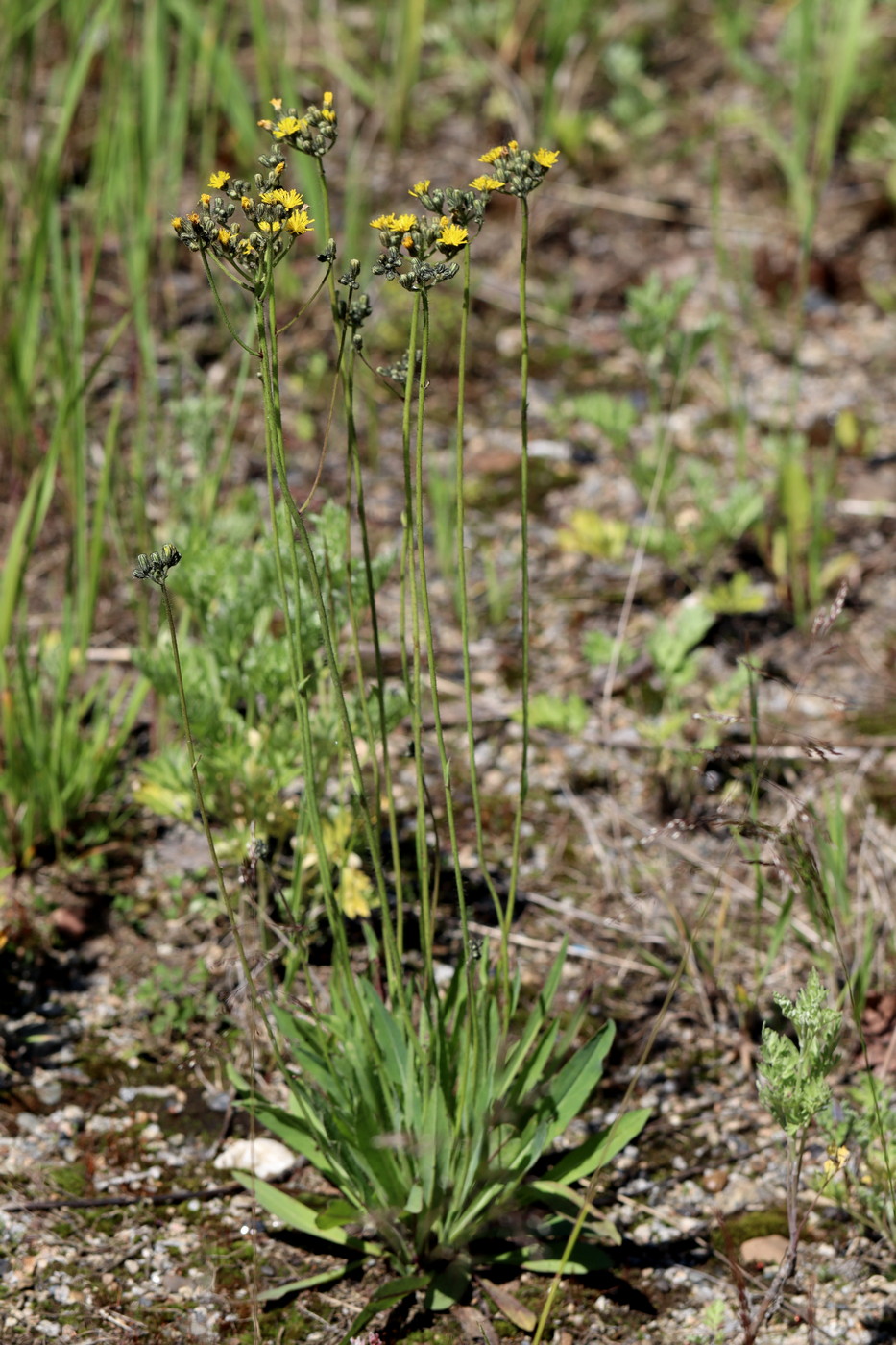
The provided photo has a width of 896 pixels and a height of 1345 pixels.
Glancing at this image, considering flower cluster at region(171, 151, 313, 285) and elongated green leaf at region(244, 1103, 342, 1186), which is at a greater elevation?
flower cluster at region(171, 151, 313, 285)

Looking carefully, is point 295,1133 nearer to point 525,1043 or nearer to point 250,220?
point 525,1043

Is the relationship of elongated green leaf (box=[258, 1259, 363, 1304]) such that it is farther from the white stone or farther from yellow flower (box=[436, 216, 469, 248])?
yellow flower (box=[436, 216, 469, 248])

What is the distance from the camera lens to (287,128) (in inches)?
59.0

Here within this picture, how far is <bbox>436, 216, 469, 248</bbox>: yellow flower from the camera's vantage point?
1415 mm

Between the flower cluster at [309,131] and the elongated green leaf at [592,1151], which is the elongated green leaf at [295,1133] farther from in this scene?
the flower cluster at [309,131]

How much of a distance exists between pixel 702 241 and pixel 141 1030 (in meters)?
3.50

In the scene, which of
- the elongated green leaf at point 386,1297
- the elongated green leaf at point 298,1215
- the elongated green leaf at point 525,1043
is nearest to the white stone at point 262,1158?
the elongated green leaf at point 298,1215

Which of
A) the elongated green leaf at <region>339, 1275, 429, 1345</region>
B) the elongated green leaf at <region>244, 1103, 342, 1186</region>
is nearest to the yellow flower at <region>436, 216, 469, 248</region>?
the elongated green leaf at <region>244, 1103, 342, 1186</region>

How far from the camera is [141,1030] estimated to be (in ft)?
8.04

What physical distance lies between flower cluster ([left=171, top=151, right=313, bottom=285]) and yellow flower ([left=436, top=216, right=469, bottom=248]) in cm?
15

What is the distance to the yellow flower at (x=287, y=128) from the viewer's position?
1501mm

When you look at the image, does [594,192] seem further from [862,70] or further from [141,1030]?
[141,1030]

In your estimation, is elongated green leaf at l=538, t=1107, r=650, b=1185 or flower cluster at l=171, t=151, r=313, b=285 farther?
elongated green leaf at l=538, t=1107, r=650, b=1185

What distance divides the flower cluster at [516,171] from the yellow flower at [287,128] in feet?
0.70
